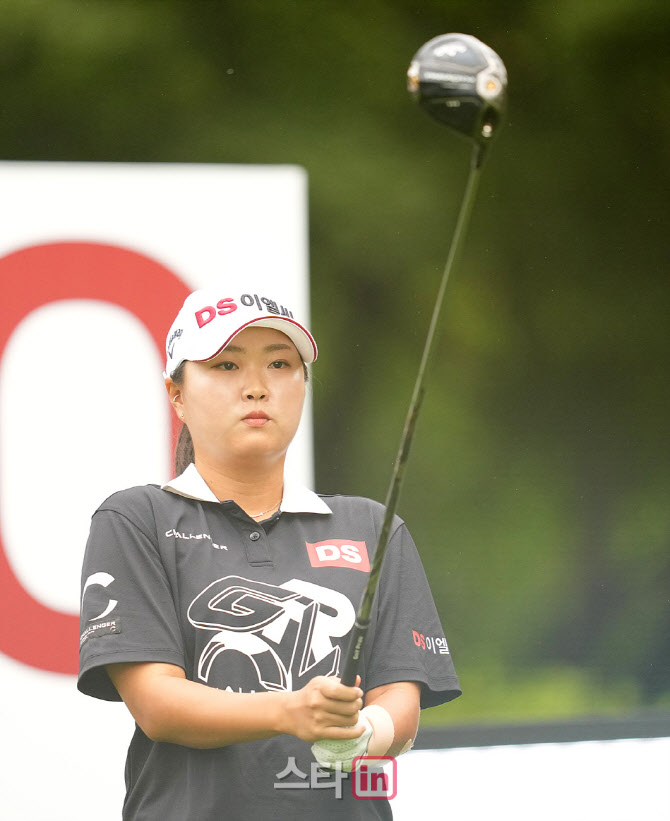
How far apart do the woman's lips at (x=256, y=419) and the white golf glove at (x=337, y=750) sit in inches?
14.6

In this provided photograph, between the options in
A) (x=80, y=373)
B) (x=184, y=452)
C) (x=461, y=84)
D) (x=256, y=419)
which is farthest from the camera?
(x=80, y=373)

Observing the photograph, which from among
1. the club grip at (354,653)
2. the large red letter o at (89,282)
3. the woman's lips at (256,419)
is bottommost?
the club grip at (354,653)

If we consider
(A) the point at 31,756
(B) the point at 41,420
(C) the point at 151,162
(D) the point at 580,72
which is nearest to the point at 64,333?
(B) the point at 41,420

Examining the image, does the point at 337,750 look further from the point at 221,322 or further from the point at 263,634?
the point at 221,322

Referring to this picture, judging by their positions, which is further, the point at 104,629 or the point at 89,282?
the point at 89,282

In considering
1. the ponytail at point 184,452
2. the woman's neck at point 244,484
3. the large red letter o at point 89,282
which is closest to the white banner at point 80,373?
the large red letter o at point 89,282

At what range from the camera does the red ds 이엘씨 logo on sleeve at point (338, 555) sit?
1.33 meters

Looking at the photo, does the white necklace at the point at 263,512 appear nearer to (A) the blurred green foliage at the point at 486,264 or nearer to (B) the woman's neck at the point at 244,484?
(B) the woman's neck at the point at 244,484

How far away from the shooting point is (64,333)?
2.19 m

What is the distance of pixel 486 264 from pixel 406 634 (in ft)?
4.30

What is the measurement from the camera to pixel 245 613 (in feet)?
4.07

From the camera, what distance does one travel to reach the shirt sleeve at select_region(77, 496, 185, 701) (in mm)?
1202

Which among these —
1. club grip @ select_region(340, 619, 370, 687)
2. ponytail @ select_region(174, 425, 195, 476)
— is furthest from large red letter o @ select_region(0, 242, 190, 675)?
club grip @ select_region(340, 619, 370, 687)

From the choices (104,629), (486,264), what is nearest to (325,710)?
(104,629)
